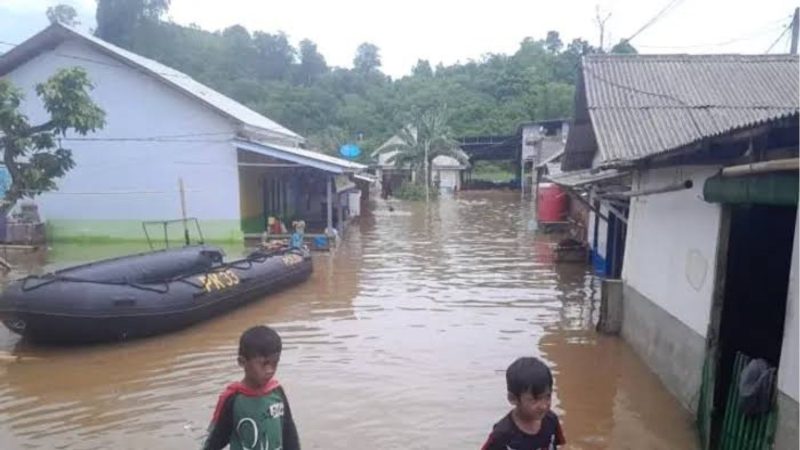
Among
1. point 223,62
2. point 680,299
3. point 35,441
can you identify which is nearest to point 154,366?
point 35,441

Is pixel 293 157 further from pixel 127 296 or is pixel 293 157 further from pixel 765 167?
pixel 765 167

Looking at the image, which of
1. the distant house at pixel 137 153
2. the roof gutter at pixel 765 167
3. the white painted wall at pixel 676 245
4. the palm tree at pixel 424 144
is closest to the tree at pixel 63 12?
the palm tree at pixel 424 144

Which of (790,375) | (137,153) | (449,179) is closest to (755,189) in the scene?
(790,375)

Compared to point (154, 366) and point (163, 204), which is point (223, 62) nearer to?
point (163, 204)

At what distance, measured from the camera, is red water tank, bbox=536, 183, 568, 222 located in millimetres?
21672

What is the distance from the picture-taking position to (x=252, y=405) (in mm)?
2965

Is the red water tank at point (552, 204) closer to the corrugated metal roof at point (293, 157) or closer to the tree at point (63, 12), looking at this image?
the corrugated metal roof at point (293, 157)

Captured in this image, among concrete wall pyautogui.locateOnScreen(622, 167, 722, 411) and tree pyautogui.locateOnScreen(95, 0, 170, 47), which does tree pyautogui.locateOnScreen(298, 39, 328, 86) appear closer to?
tree pyautogui.locateOnScreen(95, 0, 170, 47)

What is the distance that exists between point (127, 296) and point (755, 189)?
7887 mm

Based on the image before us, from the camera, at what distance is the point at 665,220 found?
298 inches

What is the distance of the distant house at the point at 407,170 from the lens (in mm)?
45062

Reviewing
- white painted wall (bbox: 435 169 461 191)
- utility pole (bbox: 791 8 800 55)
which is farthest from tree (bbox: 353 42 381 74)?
utility pole (bbox: 791 8 800 55)

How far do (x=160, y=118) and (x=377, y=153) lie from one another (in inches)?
1167

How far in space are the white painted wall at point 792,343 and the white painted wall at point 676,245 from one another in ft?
4.71
